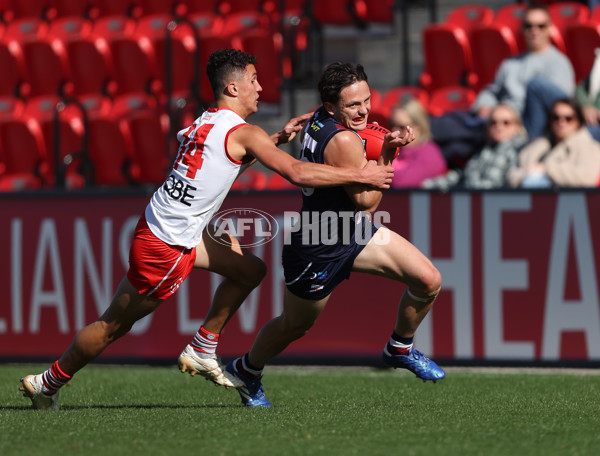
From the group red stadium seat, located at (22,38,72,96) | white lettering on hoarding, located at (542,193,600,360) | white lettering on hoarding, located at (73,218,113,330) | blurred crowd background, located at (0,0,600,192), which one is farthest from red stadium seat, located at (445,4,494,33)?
white lettering on hoarding, located at (73,218,113,330)

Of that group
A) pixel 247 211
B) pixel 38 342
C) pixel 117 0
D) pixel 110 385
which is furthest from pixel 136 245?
pixel 117 0

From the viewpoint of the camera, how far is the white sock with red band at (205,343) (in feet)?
20.0

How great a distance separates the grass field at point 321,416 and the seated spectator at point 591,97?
→ 2.54 metres

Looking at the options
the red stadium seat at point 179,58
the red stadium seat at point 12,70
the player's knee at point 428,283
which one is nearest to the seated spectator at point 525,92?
the red stadium seat at point 179,58

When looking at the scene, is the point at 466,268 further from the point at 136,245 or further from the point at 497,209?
the point at 136,245

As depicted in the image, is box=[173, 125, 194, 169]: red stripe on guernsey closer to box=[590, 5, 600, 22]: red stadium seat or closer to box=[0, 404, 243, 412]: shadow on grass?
box=[0, 404, 243, 412]: shadow on grass

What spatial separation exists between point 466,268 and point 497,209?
1.68 ft

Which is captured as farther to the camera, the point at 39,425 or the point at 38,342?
the point at 38,342

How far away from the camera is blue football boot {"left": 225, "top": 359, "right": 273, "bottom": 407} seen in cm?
623

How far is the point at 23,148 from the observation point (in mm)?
12414

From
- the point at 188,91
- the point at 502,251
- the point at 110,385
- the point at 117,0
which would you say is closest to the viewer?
the point at 110,385

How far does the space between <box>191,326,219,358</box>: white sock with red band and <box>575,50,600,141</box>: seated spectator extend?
4635mm

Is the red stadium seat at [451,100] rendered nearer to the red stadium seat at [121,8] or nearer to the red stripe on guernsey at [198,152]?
the red stadium seat at [121,8]

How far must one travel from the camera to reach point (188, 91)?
1221 cm
